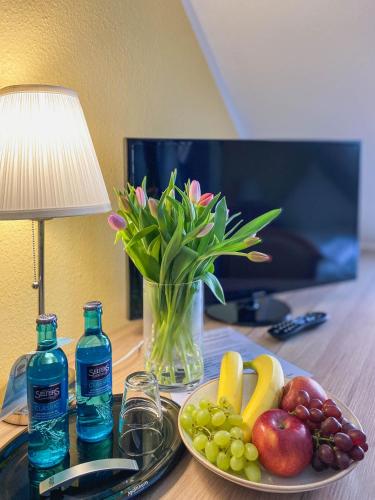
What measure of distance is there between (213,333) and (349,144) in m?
0.83

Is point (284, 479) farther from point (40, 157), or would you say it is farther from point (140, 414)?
point (40, 157)

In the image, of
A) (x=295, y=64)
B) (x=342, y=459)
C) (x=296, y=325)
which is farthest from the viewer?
(x=295, y=64)

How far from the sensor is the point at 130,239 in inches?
33.4

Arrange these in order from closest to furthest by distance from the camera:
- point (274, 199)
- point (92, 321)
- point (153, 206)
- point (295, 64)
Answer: point (92, 321) → point (153, 206) → point (274, 199) → point (295, 64)

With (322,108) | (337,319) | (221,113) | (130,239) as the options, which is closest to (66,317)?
(130,239)

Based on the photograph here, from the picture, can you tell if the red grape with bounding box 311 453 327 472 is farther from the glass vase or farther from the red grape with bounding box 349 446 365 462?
the glass vase

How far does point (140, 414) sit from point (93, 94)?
2.51 ft

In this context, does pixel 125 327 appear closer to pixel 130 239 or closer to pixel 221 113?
pixel 130 239

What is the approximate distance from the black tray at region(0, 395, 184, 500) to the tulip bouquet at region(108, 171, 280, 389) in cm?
17

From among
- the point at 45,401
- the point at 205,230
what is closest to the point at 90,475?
the point at 45,401

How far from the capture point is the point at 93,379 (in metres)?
0.70

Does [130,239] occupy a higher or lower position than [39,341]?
higher

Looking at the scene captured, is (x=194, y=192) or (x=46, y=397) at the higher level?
(x=194, y=192)

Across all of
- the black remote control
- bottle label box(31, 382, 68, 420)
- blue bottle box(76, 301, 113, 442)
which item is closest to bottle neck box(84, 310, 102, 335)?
blue bottle box(76, 301, 113, 442)
